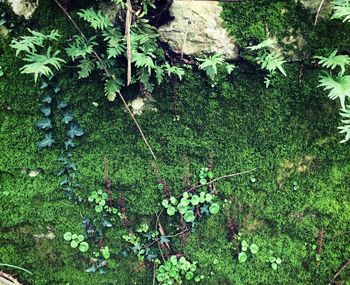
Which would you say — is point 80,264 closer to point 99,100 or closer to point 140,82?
point 99,100

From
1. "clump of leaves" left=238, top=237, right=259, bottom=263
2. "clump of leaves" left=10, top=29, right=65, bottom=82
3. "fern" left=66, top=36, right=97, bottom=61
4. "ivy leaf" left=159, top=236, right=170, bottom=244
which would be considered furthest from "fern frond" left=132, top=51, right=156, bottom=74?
"clump of leaves" left=238, top=237, right=259, bottom=263

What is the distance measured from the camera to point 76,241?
4348 mm

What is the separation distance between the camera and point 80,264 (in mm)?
4418

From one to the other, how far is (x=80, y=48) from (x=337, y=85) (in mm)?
2492

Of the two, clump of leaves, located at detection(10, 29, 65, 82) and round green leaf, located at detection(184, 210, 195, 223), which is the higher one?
clump of leaves, located at detection(10, 29, 65, 82)

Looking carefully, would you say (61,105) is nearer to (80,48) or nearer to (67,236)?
Result: (80,48)

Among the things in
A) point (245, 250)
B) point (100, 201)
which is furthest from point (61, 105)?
point (245, 250)

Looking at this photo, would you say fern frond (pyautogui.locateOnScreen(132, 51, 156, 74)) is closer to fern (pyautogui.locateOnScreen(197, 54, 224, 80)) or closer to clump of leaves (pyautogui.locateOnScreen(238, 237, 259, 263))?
fern (pyautogui.locateOnScreen(197, 54, 224, 80))

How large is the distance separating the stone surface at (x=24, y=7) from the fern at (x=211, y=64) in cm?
174

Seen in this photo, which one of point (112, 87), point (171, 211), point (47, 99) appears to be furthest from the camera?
point (171, 211)

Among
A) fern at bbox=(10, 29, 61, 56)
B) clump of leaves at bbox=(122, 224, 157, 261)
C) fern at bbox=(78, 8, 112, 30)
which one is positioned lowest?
clump of leaves at bbox=(122, 224, 157, 261)

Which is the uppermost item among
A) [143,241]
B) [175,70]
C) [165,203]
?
[175,70]

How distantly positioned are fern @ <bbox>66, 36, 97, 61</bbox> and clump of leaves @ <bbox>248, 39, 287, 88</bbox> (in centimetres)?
157

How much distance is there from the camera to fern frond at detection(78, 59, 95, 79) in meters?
3.81
